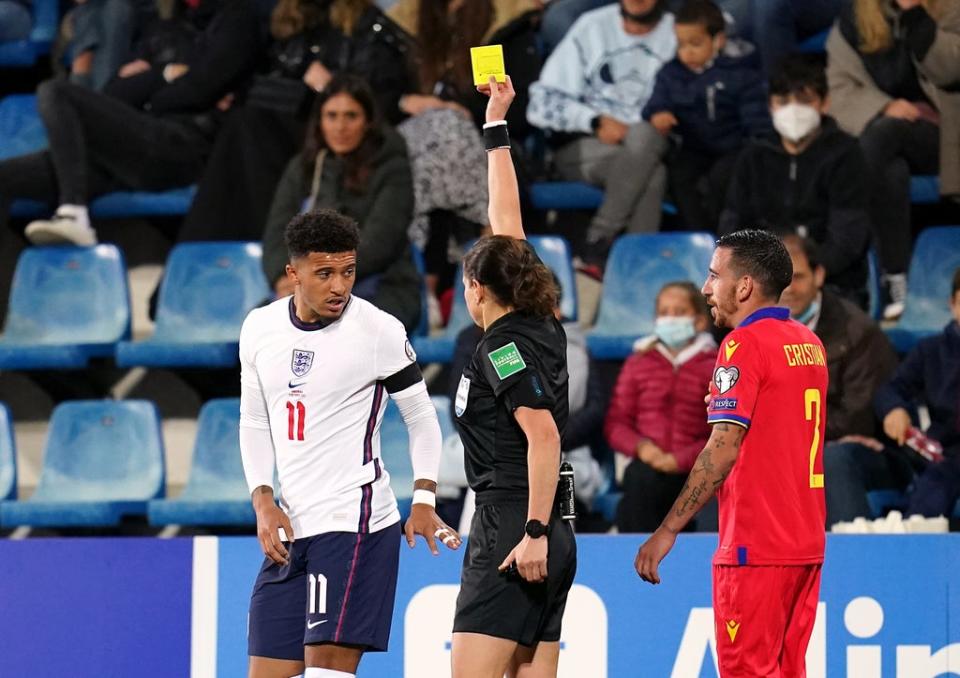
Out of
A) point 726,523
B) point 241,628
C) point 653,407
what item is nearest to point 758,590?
point 726,523

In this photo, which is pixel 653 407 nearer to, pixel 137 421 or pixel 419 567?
pixel 419 567

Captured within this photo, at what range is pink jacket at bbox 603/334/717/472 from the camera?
725cm

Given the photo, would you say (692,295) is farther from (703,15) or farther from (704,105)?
(703,15)

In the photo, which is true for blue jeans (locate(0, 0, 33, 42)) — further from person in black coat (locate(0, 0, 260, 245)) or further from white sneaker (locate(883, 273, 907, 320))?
white sneaker (locate(883, 273, 907, 320))

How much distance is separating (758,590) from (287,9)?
5.77 metres

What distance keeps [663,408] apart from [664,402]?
29 millimetres

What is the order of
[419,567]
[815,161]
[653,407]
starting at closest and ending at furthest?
[419,567]
[653,407]
[815,161]

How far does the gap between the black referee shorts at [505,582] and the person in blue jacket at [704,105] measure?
14.5ft

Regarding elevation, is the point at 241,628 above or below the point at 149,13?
below

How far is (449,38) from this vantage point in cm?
889

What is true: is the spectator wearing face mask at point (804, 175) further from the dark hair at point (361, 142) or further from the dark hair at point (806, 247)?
the dark hair at point (361, 142)

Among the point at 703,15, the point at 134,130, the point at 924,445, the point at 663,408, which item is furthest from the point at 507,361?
the point at 134,130

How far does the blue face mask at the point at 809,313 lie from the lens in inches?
289

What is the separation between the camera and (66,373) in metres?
8.98
